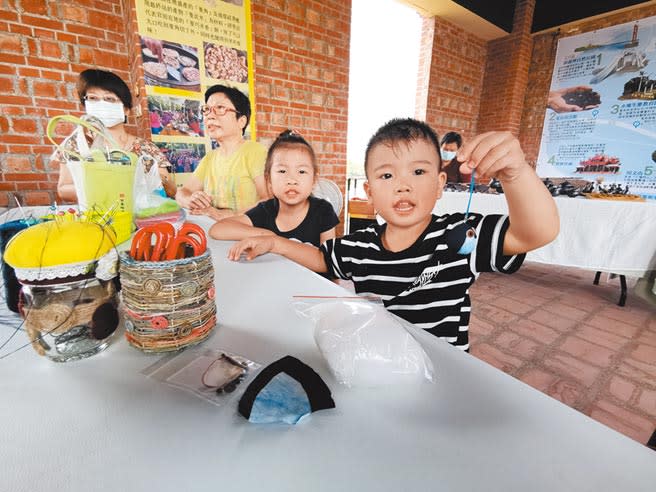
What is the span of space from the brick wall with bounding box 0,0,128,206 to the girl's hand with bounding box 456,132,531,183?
9.52ft

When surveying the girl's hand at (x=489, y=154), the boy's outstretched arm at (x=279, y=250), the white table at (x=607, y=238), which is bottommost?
the white table at (x=607, y=238)

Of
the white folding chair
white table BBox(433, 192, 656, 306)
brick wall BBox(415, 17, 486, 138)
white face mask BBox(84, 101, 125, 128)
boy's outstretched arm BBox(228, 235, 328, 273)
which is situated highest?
brick wall BBox(415, 17, 486, 138)

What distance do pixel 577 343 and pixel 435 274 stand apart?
160 centimetres

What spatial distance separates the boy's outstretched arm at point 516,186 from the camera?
0.56 meters

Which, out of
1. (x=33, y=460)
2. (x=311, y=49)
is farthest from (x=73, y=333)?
(x=311, y=49)

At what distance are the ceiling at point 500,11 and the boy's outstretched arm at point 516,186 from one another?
4.50 meters

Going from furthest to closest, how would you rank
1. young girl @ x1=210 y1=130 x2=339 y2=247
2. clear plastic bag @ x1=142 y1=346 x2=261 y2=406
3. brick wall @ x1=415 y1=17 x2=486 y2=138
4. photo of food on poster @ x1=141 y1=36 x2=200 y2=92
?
brick wall @ x1=415 y1=17 x2=486 y2=138
photo of food on poster @ x1=141 y1=36 x2=200 y2=92
young girl @ x1=210 y1=130 x2=339 y2=247
clear plastic bag @ x1=142 y1=346 x2=261 y2=406

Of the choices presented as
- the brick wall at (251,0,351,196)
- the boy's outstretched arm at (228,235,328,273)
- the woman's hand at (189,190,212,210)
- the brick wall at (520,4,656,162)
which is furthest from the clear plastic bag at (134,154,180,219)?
the brick wall at (520,4,656,162)

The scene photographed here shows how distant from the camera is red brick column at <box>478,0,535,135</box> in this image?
4.72m

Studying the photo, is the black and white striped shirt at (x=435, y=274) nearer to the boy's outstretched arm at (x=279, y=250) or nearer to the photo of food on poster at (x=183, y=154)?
the boy's outstretched arm at (x=279, y=250)

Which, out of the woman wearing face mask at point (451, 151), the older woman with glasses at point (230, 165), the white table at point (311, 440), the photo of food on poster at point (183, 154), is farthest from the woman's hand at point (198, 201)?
the woman wearing face mask at point (451, 151)

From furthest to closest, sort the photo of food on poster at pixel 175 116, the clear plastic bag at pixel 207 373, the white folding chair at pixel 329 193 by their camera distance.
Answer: the photo of food on poster at pixel 175 116
the white folding chair at pixel 329 193
the clear plastic bag at pixel 207 373

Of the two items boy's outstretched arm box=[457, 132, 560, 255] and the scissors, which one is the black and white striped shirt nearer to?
boy's outstretched arm box=[457, 132, 560, 255]

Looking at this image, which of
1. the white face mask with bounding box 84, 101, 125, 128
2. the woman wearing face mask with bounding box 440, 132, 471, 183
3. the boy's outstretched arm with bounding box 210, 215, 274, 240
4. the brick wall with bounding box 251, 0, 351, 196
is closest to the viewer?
the boy's outstretched arm with bounding box 210, 215, 274, 240
